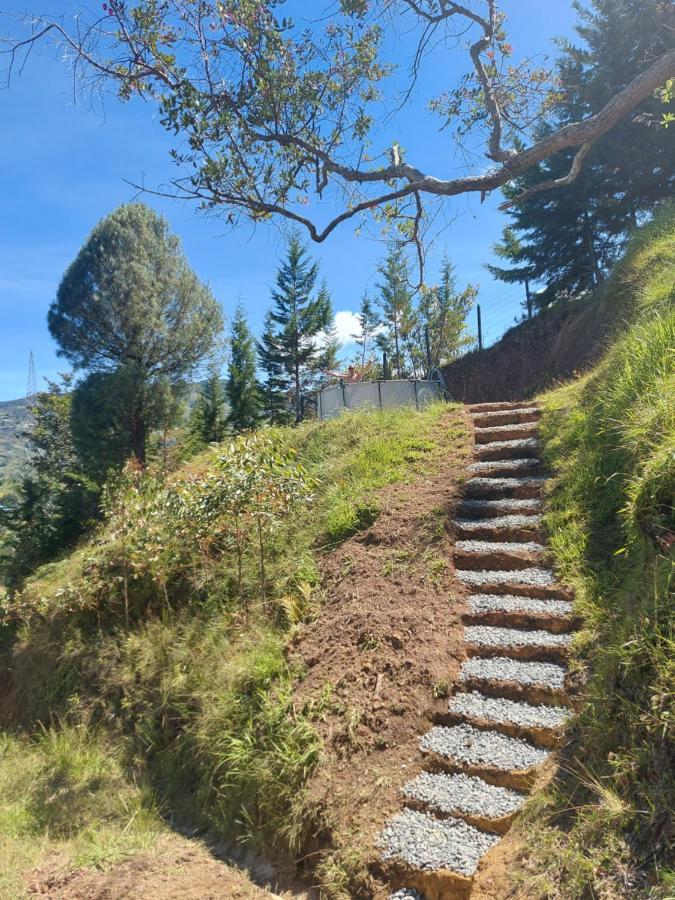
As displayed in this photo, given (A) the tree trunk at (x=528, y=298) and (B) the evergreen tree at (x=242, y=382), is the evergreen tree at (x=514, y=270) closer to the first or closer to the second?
(A) the tree trunk at (x=528, y=298)

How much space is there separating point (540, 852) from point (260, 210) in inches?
196

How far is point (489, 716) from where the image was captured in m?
2.88

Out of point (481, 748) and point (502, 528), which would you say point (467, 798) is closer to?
point (481, 748)

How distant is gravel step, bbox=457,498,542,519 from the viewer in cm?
455

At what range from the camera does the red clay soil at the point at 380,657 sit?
2.74 meters

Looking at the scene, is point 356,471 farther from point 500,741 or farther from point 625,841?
point 625,841

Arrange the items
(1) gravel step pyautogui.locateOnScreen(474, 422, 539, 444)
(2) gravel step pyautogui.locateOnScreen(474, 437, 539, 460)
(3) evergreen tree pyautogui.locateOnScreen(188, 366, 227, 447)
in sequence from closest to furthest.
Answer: (2) gravel step pyautogui.locateOnScreen(474, 437, 539, 460)
(1) gravel step pyautogui.locateOnScreen(474, 422, 539, 444)
(3) evergreen tree pyautogui.locateOnScreen(188, 366, 227, 447)

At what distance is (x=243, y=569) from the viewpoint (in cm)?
484

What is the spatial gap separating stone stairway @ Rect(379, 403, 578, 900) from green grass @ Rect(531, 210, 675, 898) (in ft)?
0.57

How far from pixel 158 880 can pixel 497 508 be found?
3.40 metres

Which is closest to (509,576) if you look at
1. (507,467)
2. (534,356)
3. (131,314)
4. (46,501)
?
(507,467)

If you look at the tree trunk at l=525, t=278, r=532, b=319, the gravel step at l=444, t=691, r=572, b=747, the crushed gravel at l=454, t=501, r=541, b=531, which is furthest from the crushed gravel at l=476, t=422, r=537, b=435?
the tree trunk at l=525, t=278, r=532, b=319

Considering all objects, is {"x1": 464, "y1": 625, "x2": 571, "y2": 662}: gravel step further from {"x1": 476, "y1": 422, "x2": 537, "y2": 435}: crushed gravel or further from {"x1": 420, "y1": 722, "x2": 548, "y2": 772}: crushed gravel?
{"x1": 476, "y1": 422, "x2": 537, "y2": 435}: crushed gravel

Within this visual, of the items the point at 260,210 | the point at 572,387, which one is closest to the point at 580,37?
the point at 572,387
